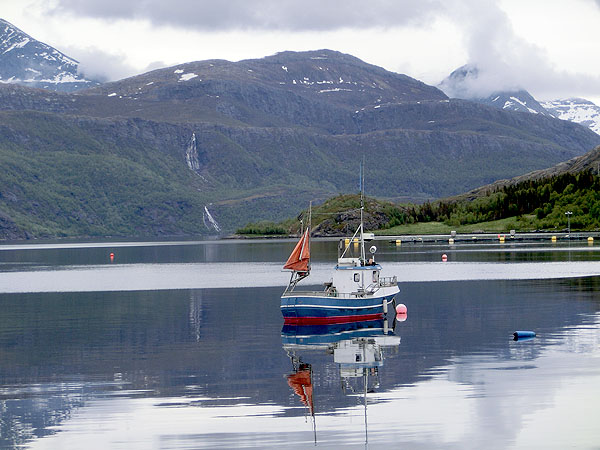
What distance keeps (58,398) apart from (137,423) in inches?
256

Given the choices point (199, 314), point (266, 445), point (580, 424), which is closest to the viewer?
point (266, 445)

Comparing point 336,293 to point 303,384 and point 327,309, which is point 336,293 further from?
point 303,384

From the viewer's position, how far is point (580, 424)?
34.2 metres

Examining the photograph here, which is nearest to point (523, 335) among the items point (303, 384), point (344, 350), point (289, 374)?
A: point (344, 350)

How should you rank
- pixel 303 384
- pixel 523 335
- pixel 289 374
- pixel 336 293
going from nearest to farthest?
pixel 303 384 < pixel 289 374 < pixel 523 335 < pixel 336 293

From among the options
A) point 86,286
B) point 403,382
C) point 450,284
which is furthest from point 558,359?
point 86,286

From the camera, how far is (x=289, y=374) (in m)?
45.5

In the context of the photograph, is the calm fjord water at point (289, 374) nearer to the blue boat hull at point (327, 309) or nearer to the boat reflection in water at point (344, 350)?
the boat reflection in water at point (344, 350)

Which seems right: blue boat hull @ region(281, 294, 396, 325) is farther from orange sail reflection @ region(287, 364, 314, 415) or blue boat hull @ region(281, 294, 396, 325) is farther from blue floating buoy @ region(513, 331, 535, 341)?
orange sail reflection @ region(287, 364, 314, 415)

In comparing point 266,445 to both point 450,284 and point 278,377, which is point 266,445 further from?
point 450,284

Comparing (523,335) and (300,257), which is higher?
(300,257)

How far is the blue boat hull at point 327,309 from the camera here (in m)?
64.9

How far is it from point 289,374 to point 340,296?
2224 centimetres

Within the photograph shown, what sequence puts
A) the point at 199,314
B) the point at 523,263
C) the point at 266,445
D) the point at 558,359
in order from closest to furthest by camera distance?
the point at 266,445, the point at 558,359, the point at 199,314, the point at 523,263
